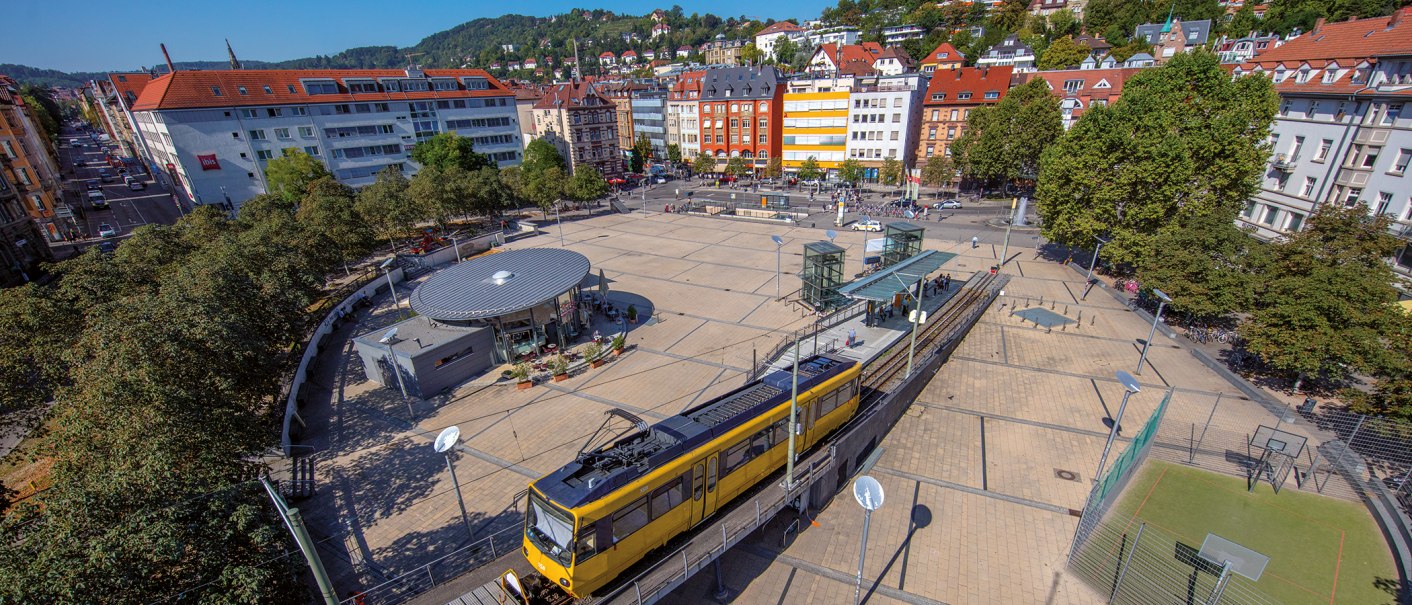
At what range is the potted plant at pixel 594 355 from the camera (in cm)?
2389

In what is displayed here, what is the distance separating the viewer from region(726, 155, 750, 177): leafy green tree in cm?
7122

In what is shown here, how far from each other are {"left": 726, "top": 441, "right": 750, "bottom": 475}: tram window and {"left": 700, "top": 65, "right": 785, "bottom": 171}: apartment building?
67.6m

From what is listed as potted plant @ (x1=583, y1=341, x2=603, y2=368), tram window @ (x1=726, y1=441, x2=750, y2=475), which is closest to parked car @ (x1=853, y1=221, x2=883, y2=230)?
potted plant @ (x1=583, y1=341, x2=603, y2=368)

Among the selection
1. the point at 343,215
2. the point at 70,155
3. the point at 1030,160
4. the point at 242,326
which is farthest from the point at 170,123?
the point at 70,155

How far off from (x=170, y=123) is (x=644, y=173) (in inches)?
2068

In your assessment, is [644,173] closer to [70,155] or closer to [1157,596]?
[1157,596]

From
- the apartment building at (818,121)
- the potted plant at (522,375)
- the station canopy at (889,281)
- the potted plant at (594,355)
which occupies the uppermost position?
the apartment building at (818,121)

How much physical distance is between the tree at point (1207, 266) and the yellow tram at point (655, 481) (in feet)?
68.0

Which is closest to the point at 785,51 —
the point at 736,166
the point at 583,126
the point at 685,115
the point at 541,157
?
the point at 685,115

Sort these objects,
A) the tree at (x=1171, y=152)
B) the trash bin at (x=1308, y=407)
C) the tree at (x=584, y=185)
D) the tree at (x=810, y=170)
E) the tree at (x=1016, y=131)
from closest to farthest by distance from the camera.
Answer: the trash bin at (x=1308, y=407), the tree at (x=1171, y=152), the tree at (x=1016, y=131), the tree at (x=584, y=185), the tree at (x=810, y=170)

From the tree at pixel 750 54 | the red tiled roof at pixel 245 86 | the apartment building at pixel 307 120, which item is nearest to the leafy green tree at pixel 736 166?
the apartment building at pixel 307 120

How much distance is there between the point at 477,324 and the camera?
77.8 feet

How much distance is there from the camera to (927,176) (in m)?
59.3

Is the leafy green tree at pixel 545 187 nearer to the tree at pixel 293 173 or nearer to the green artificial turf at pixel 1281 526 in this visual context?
the tree at pixel 293 173
